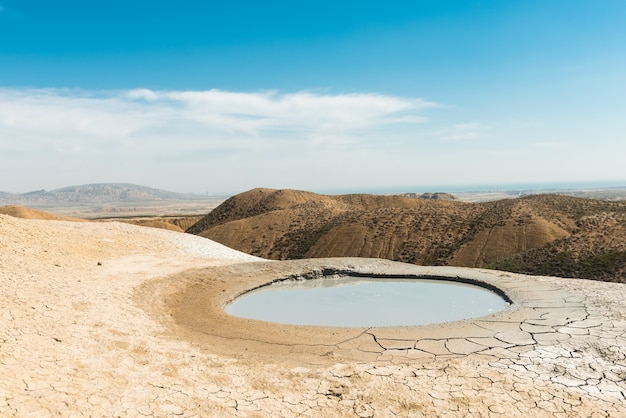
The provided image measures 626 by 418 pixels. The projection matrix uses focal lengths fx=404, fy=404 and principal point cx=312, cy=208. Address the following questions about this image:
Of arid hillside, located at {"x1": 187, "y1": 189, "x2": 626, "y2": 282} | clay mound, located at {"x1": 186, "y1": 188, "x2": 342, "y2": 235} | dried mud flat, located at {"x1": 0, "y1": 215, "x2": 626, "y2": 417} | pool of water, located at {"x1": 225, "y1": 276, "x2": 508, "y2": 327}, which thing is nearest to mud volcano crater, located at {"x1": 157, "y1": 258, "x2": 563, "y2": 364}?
dried mud flat, located at {"x1": 0, "y1": 215, "x2": 626, "y2": 417}

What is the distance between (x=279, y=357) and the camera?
24.0ft

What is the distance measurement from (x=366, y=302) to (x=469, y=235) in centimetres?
2217

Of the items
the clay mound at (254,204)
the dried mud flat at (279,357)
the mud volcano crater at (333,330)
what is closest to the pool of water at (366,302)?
the mud volcano crater at (333,330)

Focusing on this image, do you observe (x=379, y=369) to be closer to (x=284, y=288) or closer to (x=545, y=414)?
(x=545, y=414)

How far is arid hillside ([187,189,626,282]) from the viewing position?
2202cm

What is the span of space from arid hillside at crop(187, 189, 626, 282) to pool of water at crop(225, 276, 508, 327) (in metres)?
11.0

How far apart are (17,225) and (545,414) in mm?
18468

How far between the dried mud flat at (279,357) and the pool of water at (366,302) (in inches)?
38.8

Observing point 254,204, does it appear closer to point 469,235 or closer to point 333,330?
point 469,235

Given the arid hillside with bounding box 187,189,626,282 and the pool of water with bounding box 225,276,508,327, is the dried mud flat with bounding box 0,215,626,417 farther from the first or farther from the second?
the arid hillside with bounding box 187,189,626,282

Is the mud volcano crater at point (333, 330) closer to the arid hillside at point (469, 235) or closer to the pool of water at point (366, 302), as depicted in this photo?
the pool of water at point (366, 302)

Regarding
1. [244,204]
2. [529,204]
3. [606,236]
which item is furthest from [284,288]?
[244,204]

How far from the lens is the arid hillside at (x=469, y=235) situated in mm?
22016

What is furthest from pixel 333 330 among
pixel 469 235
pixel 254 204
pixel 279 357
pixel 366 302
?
pixel 254 204
